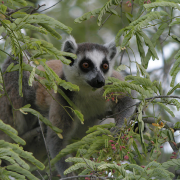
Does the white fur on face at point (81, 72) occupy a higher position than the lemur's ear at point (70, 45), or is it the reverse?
the lemur's ear at point (70, 45)

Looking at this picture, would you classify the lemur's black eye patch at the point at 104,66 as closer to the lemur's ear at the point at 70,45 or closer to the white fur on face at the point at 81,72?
the white fur on face at the point at 81,72

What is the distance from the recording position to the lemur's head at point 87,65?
13.0 feet

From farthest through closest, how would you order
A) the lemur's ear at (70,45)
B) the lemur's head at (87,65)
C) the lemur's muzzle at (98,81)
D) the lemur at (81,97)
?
the lemur's ear at (70,45)
the lemur at (81,97)
the lemur's head at (87,65)
the lemur's muzzle at (98,81)

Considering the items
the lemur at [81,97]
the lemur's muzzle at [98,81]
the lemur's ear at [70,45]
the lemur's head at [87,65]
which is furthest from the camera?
the lemur's ear at [70,45]

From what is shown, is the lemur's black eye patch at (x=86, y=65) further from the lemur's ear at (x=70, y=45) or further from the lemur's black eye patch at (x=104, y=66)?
the lemur's ear at (x=70, y=45)

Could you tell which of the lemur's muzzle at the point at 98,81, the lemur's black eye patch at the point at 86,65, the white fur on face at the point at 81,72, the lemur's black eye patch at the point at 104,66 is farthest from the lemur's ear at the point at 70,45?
the lemur's muzzle at the point at 98,81

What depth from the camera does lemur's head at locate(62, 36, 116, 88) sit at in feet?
13.0

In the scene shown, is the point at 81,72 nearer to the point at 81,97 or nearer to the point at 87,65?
the point at 87,65

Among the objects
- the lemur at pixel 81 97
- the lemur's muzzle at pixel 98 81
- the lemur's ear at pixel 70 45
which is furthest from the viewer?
the lemur's ear at pixel 70 45

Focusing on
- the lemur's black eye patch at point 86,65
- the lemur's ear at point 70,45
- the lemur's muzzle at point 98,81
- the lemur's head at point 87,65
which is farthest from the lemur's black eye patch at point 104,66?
the lemur's ear at point 70,45

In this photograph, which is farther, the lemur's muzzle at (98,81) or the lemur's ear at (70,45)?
the lemur's ear at (70,45)

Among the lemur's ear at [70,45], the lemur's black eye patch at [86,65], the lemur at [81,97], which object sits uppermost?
the lemur's ear at [70,45]

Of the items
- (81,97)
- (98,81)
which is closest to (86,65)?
(98,81)

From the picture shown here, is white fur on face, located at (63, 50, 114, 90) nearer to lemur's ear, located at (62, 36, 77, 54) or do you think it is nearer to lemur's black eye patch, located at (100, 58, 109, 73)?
lemur's black eye patch, located at (100, 58, 109, 73)
